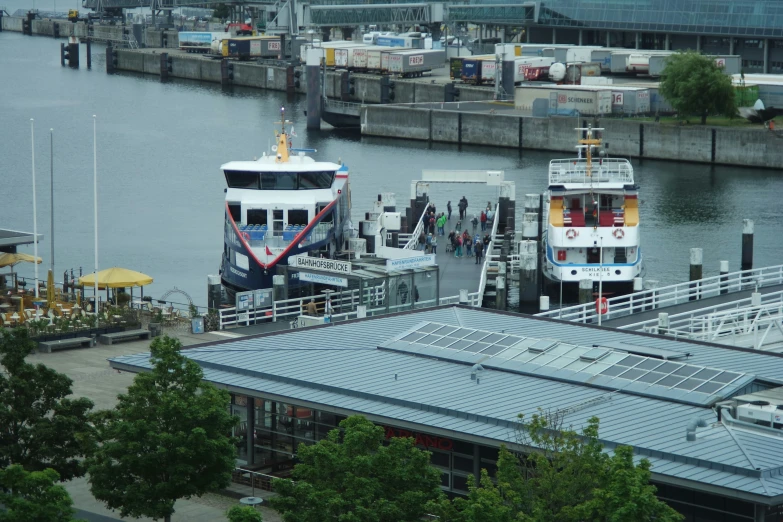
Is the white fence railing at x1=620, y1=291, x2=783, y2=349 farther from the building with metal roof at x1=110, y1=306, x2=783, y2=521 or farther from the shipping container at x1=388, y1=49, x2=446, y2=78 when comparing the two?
the shipping container at x1=388, y1=49, x2=446, y2=78

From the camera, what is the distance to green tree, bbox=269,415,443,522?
Result: 26.6 m

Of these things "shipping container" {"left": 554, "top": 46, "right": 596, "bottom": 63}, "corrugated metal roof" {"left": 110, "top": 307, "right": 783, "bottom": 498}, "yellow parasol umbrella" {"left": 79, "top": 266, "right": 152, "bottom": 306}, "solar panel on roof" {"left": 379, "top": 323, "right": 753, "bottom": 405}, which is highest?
"shipping container" {"left": 554, "top": 46, "right": 596, "bottom": 63}

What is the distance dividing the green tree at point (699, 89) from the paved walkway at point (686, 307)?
2173 inches

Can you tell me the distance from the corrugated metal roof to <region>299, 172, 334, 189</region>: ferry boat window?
18056 mm

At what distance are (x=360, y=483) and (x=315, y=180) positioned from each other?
33.3 metres

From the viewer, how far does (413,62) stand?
485ft

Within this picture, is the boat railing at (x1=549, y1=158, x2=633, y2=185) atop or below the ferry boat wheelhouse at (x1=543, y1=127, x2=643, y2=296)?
atop

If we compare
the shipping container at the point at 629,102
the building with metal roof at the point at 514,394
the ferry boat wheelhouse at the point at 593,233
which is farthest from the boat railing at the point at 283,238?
the shipping container at the point at 629,102

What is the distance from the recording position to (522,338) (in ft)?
122

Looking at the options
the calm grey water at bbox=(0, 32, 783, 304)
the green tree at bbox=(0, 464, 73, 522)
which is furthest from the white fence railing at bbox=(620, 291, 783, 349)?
the calm grey water at bbox=(0, 32, 783, 304)

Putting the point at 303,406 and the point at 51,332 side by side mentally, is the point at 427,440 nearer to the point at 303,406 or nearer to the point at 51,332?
the point at 303,406

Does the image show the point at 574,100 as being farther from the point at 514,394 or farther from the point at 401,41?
the point at 514,394

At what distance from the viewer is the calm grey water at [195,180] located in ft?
259

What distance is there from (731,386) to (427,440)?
6.31 metres
